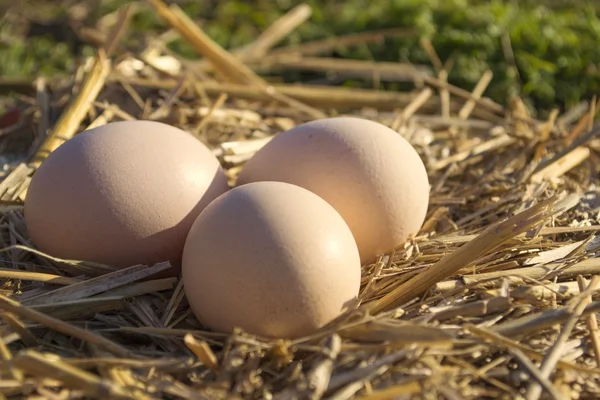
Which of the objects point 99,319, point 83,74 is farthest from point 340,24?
point 99,319

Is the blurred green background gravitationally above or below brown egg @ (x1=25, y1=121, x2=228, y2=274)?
below

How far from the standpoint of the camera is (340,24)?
16.7ft

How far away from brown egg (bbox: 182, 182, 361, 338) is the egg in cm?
25

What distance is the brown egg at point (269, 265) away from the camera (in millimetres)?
1841

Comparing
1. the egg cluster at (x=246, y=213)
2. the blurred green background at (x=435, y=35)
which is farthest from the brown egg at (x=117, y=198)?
the blurred green background at (x=435, y=35)

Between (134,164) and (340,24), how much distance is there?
10.7 feet

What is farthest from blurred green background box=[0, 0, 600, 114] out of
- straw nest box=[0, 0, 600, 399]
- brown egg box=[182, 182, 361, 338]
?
brown egg box=[182, 182, 361, 338]

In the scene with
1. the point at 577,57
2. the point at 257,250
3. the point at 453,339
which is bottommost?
the point at 577,57

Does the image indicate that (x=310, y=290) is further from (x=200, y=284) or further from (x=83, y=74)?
(x=83, y=74)

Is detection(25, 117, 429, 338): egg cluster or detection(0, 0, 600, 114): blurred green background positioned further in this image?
detection(0, 0, 600, 114): blurred green background

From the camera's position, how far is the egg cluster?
6.09 ft

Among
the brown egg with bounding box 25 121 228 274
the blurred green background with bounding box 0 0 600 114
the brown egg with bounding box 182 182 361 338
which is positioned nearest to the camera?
the brown egg with bounding box 182 182 361 338

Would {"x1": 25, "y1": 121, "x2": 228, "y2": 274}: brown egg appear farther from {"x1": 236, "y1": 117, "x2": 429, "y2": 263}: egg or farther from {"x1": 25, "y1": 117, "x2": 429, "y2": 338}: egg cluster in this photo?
{"x1": 236, "y1": 117, "x2": 429, "y2": 263}: egg

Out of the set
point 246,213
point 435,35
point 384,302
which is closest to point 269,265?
point 246,213
